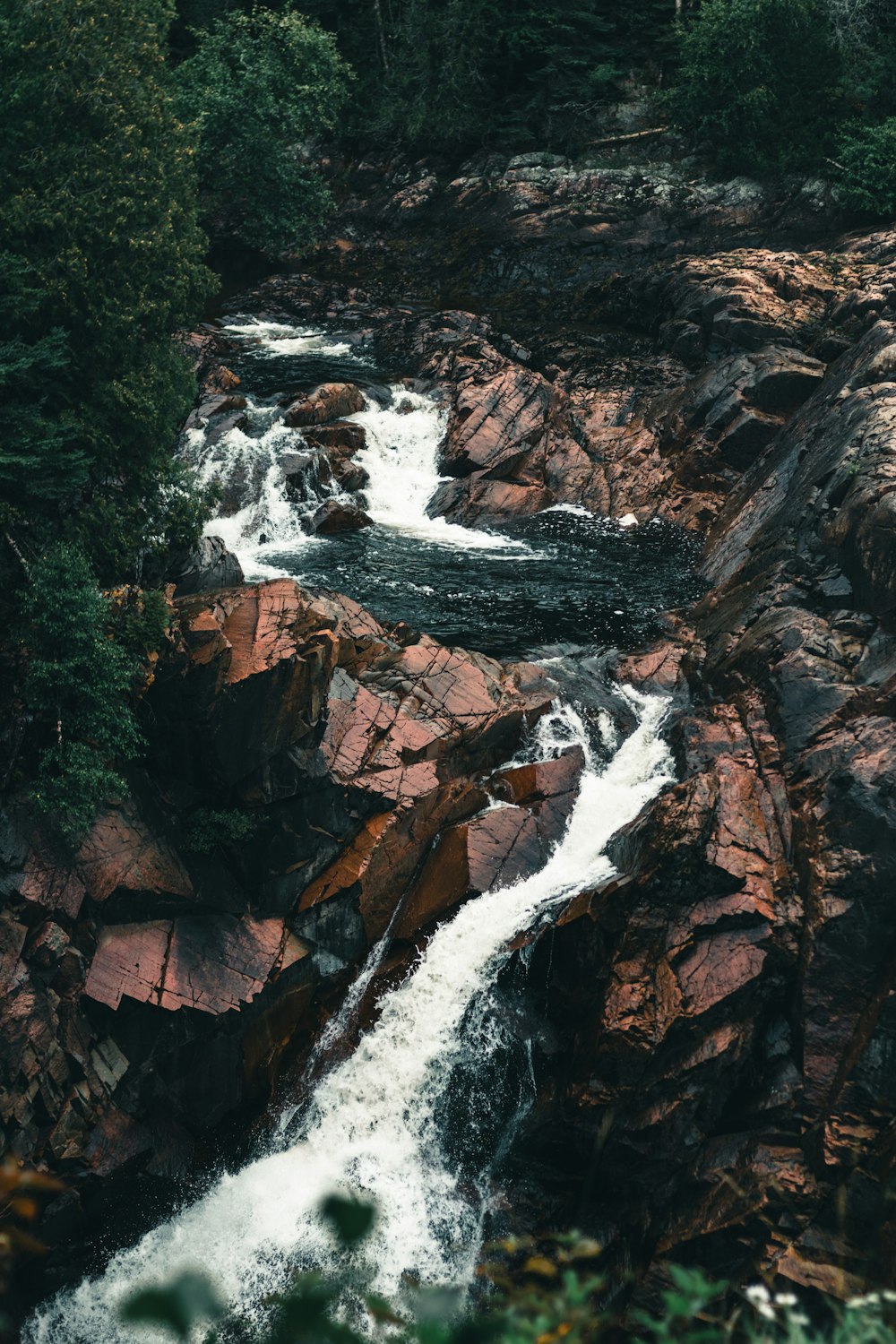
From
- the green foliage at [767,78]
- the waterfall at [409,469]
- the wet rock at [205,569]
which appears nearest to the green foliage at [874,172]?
the green foliage at [767,78]

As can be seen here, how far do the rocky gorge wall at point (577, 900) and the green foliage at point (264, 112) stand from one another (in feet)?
85.2

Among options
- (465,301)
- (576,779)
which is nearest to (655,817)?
(576,779)

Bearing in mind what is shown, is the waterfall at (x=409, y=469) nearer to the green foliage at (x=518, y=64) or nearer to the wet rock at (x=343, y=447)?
the wet rock at (x=343, y=447)

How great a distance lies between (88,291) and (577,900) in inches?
511

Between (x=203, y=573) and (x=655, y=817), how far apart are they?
394 inches

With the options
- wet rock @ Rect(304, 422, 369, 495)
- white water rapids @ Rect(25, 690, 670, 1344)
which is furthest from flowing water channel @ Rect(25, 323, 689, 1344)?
wet rock @ Rect(304, 422, 369, 495)

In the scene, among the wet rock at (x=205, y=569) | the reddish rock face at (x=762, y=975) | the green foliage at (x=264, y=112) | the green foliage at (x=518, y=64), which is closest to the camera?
the reddish rock face at (x=762, y=975)

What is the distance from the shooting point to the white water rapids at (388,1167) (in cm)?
1346

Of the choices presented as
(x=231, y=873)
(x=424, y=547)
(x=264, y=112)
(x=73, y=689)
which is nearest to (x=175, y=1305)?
(x=73, y=689)

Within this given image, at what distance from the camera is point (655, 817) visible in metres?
15.9

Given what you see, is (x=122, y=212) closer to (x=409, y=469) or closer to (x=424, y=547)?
(x=424, y=547)

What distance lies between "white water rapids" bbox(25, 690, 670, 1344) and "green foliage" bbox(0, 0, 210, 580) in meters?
8.89

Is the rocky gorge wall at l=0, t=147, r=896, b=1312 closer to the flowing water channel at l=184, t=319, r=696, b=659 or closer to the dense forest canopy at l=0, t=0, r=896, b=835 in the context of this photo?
the dense forest canopy at l=0, t=0, r=896, b=835

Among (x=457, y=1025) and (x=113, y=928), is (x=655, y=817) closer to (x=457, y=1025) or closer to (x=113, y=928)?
(x=457, y=1025)
